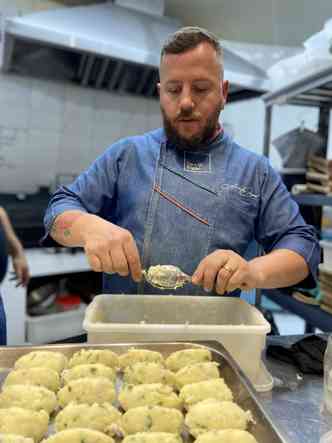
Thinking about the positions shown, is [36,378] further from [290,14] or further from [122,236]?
[290,14]

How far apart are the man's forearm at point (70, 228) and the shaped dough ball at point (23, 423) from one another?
0.41 metres

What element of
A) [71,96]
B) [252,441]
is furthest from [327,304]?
[71,96]

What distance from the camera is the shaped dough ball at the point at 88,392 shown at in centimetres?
67

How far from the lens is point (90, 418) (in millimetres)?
615

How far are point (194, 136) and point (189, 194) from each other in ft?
0.52

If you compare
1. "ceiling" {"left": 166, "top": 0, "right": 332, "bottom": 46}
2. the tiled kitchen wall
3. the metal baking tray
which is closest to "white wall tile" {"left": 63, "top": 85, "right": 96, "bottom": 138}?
the tiled kitchen wall

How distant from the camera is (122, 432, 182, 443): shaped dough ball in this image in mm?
562

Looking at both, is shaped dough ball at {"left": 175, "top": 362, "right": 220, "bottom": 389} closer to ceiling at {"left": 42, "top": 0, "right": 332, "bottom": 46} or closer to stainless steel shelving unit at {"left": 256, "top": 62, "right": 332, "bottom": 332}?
stainless steel shelving unit at {"left": 256, "top": 62, "right": 332, "bottom": 332}

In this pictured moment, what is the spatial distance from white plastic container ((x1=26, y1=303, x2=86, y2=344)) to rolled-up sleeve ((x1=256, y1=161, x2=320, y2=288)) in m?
1.85

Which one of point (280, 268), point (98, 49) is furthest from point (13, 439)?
point (98, 49)

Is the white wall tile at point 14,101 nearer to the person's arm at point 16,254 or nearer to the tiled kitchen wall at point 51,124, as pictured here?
the tiled kitchen wall at point 51,124

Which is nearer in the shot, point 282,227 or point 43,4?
point 282,227

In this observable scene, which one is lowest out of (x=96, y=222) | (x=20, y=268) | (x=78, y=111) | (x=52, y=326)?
(x=52, y=326)

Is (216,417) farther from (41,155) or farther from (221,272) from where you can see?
(41,155)
